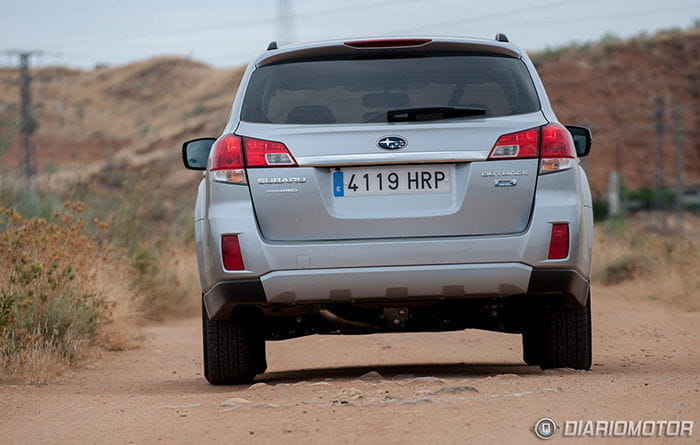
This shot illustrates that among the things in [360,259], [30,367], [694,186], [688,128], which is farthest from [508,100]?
[688,128]

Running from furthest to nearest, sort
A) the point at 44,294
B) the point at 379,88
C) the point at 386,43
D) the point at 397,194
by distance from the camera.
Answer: the point at 44,294 < the point at 386,43 < the point at 379,88 < the point at 397,194

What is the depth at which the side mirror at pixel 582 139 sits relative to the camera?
691 centimetres

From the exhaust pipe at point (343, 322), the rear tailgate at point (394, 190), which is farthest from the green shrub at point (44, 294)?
the rear tailgate at point (394, 190)

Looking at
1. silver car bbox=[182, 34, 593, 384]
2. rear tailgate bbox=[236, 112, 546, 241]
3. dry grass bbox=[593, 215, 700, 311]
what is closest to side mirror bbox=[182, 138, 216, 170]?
silver car bbox=[182, 34, 593, 384]

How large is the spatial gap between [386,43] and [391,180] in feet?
2.88

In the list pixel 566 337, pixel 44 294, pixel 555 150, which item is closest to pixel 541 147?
pixel 555 150

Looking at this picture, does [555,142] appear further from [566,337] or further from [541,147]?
[566,337]

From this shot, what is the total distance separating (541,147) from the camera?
19.9 ft

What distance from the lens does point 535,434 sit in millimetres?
4582

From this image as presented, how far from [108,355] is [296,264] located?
491 centimetres

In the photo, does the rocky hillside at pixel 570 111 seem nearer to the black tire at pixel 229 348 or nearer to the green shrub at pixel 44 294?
the green shrub at pixel 44 294

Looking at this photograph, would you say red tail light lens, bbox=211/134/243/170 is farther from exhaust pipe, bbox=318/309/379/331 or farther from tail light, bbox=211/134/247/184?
exhaust pipe, bbox=318/309/379/331

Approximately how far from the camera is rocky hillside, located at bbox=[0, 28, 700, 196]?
58.8 m

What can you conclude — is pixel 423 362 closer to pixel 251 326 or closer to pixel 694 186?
pixel 251 326
